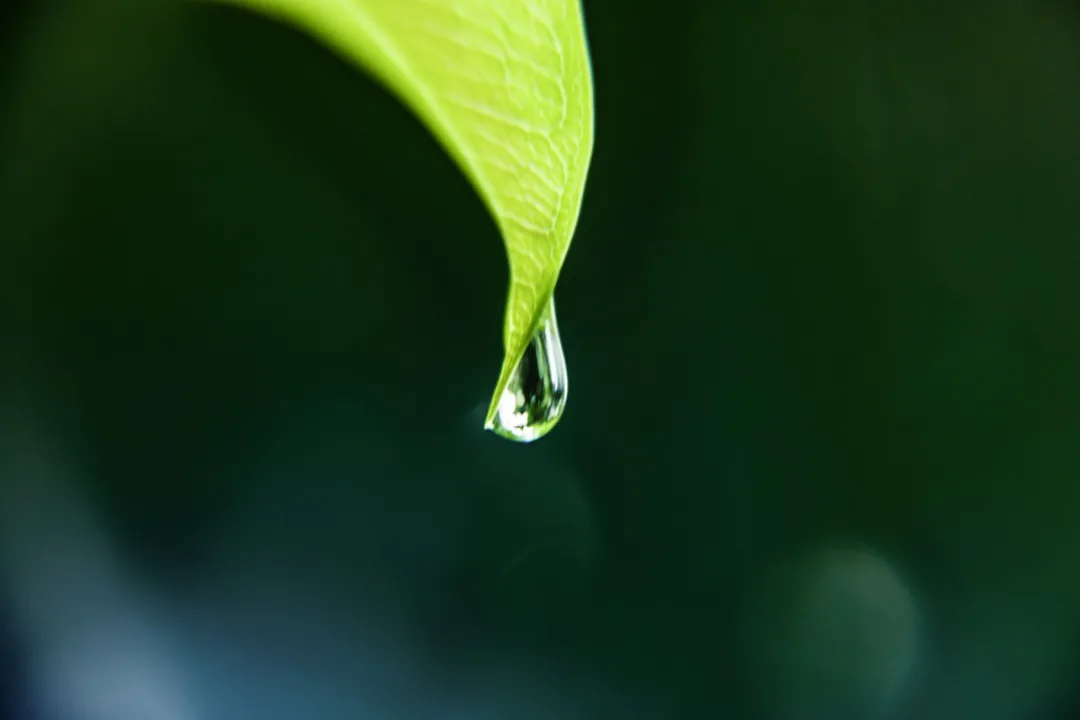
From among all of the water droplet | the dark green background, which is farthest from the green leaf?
the dark green background

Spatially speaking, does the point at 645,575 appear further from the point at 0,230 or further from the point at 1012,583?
the point at 0,230

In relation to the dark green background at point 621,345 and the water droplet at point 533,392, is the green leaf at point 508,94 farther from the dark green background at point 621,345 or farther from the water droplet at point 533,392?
the dark green background at point 621,345

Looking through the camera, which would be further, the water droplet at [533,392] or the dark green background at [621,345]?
the dark green background at [621,345]

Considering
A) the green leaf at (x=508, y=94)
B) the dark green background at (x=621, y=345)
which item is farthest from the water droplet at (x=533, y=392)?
the dark green background at (x=621, y=345)

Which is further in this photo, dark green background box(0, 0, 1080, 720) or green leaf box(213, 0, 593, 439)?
dark green background box(0, 0, 1080, 720)

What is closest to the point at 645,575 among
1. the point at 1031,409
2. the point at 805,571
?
the point at 805,571

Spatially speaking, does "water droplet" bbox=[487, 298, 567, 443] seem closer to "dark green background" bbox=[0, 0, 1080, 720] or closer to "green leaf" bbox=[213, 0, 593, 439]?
"green leaf" bbox=[213, 0, 593, 439]
